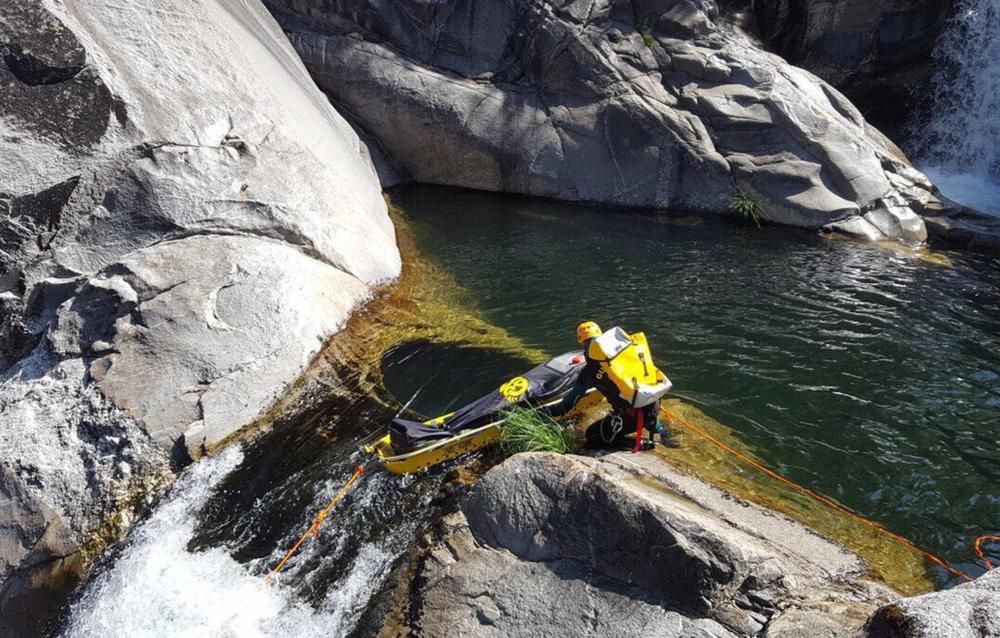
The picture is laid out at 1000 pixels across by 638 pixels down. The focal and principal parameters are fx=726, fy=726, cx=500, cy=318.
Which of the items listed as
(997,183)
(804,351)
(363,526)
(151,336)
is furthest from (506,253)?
(997,183)

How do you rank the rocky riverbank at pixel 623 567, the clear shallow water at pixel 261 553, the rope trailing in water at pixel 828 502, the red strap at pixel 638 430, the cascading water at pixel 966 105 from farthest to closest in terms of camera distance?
the cascading water at pixel 966 105 → the red strap at pixel 638 430 → the clear shallow water at pixel 261 553 → the rope trailing in water at pixel 828 502 → the rocky riverbank at pixel 623 567

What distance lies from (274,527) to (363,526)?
2.93 feet

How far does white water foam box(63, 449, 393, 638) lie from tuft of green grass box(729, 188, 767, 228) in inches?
450

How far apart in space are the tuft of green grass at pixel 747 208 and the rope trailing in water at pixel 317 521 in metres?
10.7

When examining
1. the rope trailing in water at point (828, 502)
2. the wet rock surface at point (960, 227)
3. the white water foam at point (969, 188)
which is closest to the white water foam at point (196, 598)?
the rope trailing in water at point (828, 502)

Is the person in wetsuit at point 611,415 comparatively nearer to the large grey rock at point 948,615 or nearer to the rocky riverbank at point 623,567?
the rocky riverbank at point 623,567

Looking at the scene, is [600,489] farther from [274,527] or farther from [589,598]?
[274,527]

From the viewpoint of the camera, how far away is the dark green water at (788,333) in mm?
7312

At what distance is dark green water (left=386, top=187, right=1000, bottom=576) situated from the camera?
24.0 feet

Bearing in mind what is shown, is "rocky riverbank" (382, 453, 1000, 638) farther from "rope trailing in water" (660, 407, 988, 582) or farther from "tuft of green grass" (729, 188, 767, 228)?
"tuft of green grass" (729, 188, 767, 228)

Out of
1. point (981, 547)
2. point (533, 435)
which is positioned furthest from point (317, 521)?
point (981, 547)

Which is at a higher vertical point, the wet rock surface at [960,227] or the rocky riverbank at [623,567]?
the wet rock surface at [960,227]

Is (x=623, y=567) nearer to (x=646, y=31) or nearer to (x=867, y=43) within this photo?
(x=646, y=31)

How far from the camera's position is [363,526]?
22.5ft
